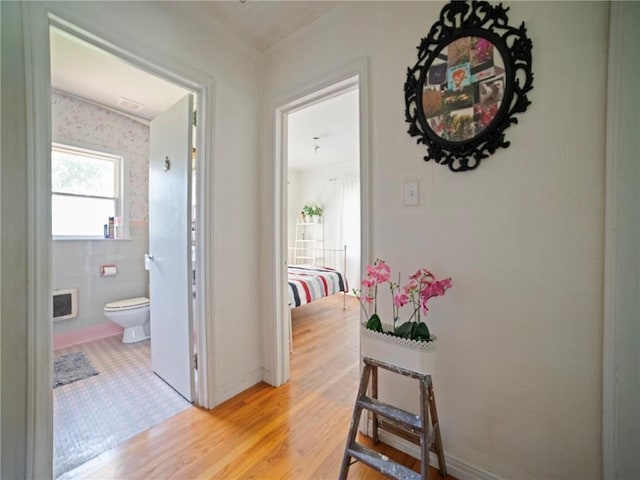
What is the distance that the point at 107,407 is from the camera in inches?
68.9

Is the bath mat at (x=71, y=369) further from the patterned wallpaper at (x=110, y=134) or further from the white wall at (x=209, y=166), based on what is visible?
the patterned wallpaper at (x=110, y=134)

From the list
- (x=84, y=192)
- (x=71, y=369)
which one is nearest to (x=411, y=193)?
(x=71, y=369)

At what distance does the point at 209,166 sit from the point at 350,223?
360 cm

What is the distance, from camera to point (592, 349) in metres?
0.97

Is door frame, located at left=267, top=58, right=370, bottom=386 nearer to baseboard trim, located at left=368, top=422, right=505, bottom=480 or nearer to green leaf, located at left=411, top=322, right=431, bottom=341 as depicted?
baseboard trim, located at left=368, top=422, right=505, bottom=480

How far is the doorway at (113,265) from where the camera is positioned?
1671mm

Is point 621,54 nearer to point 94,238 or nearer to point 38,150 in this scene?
point 38,150

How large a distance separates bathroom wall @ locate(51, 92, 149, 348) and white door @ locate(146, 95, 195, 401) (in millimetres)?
1329

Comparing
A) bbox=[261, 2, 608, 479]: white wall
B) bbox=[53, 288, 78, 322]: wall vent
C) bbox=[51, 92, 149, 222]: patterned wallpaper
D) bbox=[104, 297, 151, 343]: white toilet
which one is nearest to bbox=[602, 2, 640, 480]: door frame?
bbox=[261, 2, 608, 479]: white wall

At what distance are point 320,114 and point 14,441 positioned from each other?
127 inches

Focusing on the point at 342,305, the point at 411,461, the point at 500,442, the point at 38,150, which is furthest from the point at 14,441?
the point at 342,305

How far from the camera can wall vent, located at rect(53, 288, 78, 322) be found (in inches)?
105

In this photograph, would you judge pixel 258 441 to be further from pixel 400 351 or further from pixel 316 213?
pixel 316 213

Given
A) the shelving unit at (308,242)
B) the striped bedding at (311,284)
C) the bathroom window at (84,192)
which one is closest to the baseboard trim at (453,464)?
the striped bedding at (311,284)
